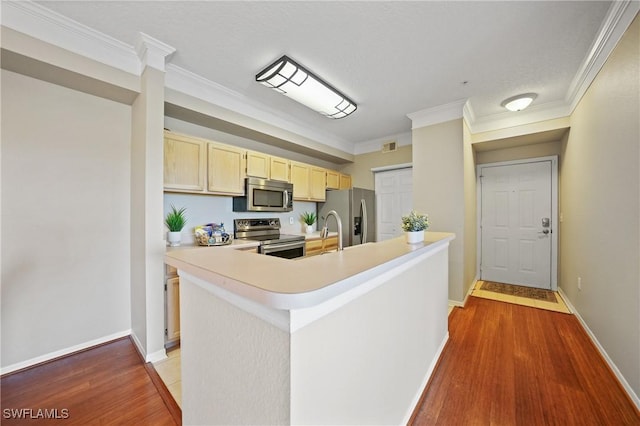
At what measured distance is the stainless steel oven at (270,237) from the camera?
2938mm

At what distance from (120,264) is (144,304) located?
0.65 metres

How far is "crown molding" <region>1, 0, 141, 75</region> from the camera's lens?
64.2 inches

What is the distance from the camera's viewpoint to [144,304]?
2051 millimetres

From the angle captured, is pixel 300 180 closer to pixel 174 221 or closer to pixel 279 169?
pixel 279 169

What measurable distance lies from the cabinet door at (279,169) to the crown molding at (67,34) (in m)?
1.74

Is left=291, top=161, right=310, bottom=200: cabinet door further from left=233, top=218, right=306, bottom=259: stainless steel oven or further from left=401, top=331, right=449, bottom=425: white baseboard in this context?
left=401, top=331, right=449, bottom=425: white baseboard

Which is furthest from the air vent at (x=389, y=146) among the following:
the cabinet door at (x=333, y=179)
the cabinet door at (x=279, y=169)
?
the cabinet door at (x=279, y=169)

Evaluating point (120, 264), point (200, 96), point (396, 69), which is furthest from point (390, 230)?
point (120, 264)

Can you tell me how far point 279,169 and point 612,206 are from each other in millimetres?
3403

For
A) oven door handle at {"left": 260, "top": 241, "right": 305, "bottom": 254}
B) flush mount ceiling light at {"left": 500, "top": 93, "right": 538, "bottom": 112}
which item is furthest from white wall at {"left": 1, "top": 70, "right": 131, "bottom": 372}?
flush mount ceiling light at {"left": 500, "top": 93, "right": 538, "bottom": 112}

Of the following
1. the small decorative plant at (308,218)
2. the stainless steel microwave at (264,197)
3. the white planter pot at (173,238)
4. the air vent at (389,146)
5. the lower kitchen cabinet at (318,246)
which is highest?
the air vent at (389,146)

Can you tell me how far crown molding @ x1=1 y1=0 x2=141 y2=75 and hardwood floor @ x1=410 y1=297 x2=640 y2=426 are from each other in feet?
11.3

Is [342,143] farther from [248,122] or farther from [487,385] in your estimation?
[487,385]

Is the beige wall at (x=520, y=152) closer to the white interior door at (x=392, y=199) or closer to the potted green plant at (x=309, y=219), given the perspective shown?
the white interior door at (x=392, y=199)
